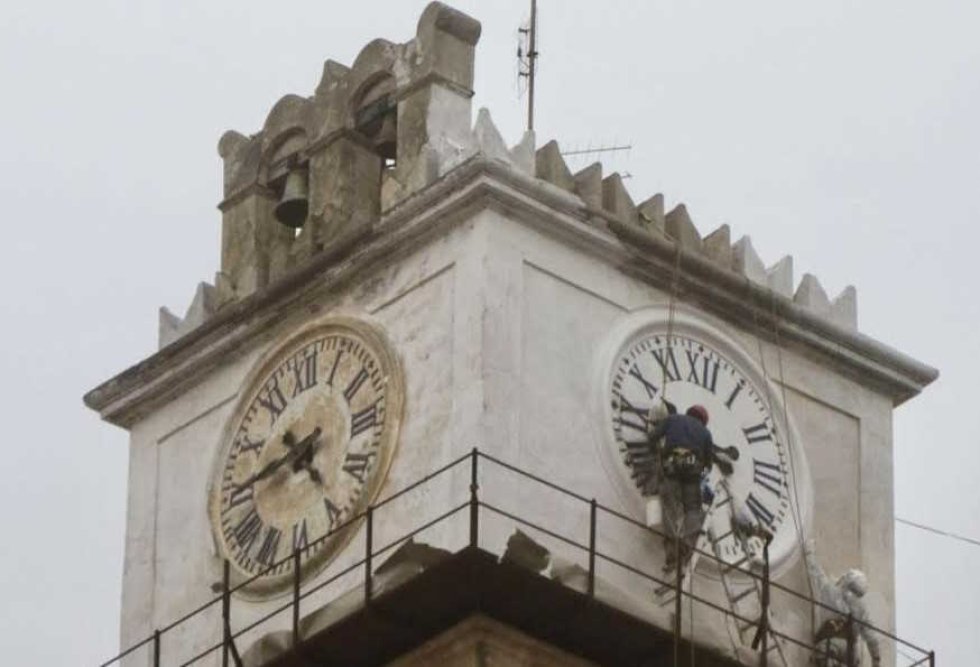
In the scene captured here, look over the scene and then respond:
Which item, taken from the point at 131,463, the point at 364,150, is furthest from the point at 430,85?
the point at 131,463

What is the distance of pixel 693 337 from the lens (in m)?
51.2

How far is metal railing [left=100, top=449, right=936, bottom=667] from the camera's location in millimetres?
48688

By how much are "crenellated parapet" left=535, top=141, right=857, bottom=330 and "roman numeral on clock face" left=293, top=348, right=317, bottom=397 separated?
7.99 feet

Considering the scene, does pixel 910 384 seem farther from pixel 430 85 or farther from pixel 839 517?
pixel 430 85

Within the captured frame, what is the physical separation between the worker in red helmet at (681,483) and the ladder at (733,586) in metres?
0.19

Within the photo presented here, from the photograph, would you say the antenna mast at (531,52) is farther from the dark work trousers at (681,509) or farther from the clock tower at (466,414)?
the dark work trousers at (681,509)

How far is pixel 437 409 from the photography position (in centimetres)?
4962

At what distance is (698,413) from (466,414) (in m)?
2.25

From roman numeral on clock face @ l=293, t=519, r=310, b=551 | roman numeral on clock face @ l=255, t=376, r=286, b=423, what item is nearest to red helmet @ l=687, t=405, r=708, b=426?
roman numeral on clock face @ l=293, t=519, r=310, b=551

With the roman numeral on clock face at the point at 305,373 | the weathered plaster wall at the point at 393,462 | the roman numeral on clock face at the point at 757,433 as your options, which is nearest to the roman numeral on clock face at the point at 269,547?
the weathered plaster wall at the point at 393,462

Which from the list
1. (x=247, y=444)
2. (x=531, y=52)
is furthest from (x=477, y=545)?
(x=531, y=52)

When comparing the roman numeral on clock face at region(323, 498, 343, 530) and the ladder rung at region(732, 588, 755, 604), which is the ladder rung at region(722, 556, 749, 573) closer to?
the ladder rung at region(732, 588, 755, 604)

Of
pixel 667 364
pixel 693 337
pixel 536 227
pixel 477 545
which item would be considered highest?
pixel 536 227

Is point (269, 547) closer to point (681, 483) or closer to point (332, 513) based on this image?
point (332, 513)
